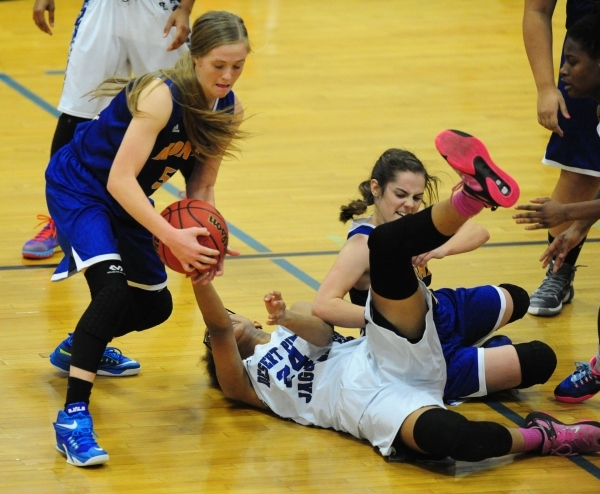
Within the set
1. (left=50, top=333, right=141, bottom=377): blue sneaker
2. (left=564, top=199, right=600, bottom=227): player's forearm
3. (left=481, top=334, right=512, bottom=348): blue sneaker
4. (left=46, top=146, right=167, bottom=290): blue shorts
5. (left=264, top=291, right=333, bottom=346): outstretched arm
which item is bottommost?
(left=50, top=333, right=141, bottom=377): blue sneaker

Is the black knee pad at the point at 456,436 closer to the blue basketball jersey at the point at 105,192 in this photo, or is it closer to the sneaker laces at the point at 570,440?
the sneaker laces at the point at 570,440

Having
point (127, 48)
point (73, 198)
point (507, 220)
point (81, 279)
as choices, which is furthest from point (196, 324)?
point (507, 220)

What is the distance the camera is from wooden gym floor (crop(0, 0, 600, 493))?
329cm

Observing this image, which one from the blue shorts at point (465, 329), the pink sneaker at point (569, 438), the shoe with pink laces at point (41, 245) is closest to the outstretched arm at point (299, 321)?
the blue shorts at point (465, 329)

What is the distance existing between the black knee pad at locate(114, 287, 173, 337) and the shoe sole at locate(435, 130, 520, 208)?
48.6 inches

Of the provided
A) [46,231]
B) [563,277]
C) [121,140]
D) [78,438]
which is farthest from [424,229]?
[46,231]

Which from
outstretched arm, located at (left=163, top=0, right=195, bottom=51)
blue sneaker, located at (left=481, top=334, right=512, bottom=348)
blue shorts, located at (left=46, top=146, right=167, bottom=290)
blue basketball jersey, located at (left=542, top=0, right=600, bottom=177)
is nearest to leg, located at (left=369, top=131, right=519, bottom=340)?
blue sneaker, located at (left=481, top=334, right=512, bottom=348)

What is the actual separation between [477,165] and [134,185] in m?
1.04

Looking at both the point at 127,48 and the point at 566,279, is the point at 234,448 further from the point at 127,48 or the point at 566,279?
the point at 127,48

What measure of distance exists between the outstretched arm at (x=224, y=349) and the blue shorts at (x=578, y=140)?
1.77m

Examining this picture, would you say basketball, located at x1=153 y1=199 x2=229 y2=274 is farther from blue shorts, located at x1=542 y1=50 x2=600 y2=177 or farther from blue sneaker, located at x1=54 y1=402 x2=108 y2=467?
blue shorts, located at x1=542 y1=50 x2=600 y2=177

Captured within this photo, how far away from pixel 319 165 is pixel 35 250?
2076 millimetres

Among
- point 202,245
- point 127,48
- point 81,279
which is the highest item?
point 127,48

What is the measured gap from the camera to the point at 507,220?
5.85 metres
